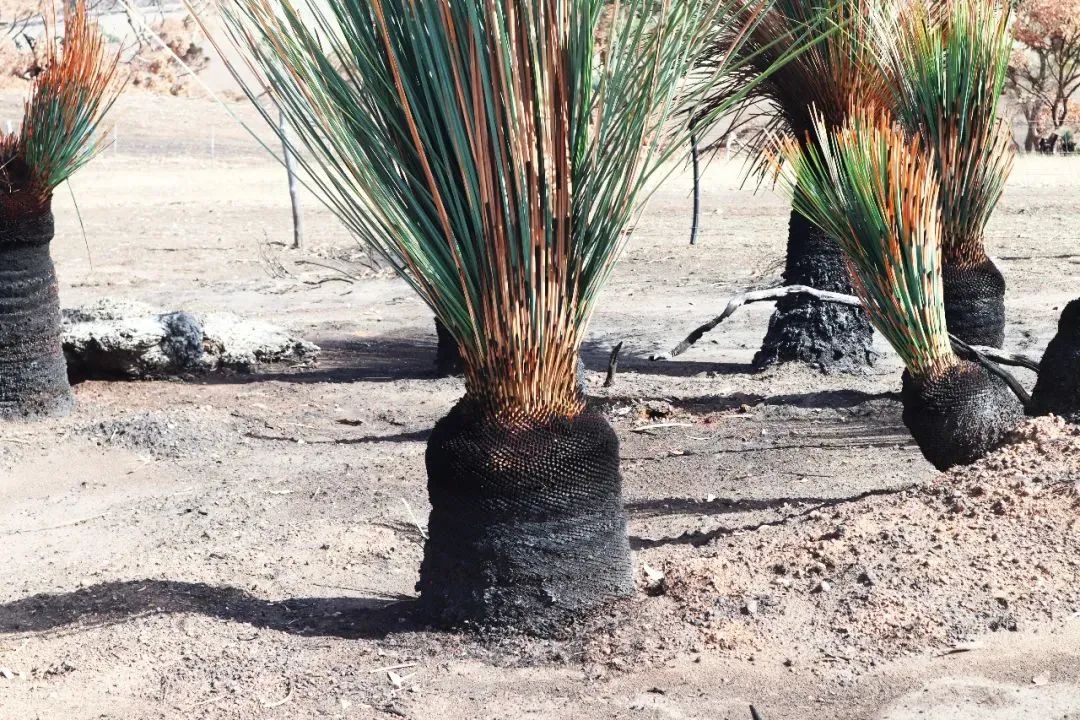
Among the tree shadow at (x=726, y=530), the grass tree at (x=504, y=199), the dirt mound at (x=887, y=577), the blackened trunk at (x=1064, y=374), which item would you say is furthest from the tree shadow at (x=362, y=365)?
the grass tree at (x=504, y=199)

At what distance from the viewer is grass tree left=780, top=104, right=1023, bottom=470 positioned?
14.1 ft

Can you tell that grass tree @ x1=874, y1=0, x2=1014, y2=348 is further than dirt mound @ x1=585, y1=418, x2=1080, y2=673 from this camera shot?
Yes

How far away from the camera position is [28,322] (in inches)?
281

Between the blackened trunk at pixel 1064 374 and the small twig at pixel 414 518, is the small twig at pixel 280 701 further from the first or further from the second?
the blackened trunk at pixel 1064 374

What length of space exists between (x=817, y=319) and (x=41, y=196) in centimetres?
493

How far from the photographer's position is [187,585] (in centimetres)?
429

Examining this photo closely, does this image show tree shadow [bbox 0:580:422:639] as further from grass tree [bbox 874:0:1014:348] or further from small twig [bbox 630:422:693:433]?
grass tree [bbox 874:0:1014:348]

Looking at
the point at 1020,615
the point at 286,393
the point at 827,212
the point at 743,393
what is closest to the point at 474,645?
the point at 1020,615

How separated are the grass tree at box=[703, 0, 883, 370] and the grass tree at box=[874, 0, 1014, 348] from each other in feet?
1.17

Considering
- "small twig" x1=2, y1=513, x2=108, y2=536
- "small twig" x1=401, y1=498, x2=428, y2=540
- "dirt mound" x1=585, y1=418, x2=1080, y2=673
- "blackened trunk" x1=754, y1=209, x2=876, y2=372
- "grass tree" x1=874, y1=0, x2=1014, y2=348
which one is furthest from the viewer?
"blackened trunk" x1=754, y1=209, x2=876, y2=372

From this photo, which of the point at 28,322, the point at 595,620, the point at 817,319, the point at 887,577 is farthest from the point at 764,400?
the point at 28,322

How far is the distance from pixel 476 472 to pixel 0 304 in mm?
4730

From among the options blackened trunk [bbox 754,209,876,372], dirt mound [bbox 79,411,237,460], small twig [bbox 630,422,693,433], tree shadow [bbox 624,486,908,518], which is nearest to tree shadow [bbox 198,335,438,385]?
dirt mound [bbox 79,411,237,460]

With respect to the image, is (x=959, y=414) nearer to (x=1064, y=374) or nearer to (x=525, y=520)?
(x=1064, y=374)
